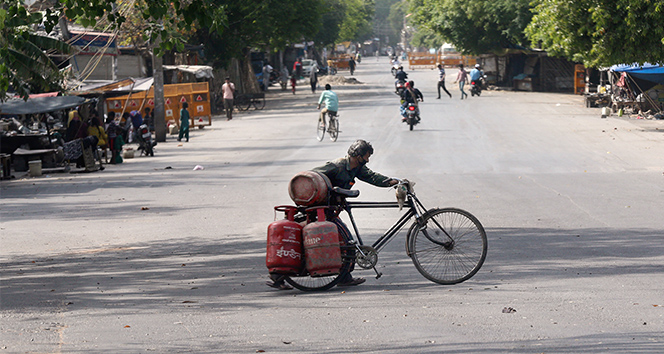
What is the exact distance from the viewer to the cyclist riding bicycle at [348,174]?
741 cm

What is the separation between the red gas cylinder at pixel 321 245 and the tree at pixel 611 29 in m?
19.2

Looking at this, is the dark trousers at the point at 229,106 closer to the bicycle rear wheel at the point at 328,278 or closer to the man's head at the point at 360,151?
the man's head at the point at 360,151

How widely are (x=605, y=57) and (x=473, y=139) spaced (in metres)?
5.80

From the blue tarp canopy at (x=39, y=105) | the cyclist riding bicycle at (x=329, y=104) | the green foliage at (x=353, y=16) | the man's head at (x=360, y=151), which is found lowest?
the cyclist riding bicycle at (x=329, y=104)

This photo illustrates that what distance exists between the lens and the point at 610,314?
6.16 meters

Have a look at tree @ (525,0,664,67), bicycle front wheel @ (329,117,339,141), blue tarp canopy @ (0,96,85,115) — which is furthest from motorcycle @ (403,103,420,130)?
blue tarp canopy @ (0,96,85,115)

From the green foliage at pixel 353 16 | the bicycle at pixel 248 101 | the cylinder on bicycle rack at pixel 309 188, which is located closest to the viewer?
the cylinder on bicycle rack at pixel 309 188

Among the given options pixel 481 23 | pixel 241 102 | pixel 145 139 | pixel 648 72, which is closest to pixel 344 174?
pixel 145 139

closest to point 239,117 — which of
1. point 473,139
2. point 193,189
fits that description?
point 473,139

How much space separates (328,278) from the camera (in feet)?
24.6

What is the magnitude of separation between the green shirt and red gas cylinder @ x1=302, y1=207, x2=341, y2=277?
0.43m

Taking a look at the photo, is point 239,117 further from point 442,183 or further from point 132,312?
point 132,312

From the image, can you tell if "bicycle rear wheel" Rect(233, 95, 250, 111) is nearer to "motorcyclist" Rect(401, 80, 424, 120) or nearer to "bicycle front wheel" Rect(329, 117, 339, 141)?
"motorcyclist" Rect(401, 80, 424, 120)

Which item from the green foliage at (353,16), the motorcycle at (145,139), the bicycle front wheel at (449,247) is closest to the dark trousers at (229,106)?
the motorcycle at (145,139)
